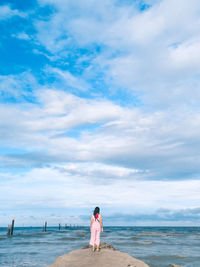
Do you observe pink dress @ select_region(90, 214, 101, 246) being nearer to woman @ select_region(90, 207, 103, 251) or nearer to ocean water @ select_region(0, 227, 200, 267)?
woman @ select_region(90, 207, 103, 251)

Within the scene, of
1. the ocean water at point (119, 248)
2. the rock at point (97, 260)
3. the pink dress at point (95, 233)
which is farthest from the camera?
the ocean water at point (119, 248)

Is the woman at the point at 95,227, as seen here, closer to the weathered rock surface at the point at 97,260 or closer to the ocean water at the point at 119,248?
the weathered rock surface at the point at 97,260

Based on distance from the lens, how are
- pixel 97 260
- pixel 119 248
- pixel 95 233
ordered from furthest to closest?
pixel 119 248 → pixel 95 233 → pixel 97 260

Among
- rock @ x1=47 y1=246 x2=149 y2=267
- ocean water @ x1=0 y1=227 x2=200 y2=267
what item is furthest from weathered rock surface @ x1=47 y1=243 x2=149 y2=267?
ocean water @ x1=0 y1=227 x2=200 y2=267

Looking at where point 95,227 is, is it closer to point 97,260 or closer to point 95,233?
point 95,233

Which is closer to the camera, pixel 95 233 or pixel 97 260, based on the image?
pixel 97 260

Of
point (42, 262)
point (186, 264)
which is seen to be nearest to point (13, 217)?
point (42, 262)

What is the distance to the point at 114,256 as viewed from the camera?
1236cm

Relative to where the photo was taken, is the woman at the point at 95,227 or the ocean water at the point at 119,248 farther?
the ocean water at the point at 119,248

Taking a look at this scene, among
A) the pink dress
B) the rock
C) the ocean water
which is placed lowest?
the ocean water

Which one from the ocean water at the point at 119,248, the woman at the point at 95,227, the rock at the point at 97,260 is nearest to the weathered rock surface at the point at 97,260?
the rock at the point at 97,260

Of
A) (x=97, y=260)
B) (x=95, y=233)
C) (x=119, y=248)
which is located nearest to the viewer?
(x=97, y=260)

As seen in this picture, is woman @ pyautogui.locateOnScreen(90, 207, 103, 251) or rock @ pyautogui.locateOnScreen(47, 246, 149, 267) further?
woman @ pyautogui.locateOnScreen(90, 207, 103, 251)

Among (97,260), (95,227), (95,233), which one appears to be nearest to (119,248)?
(95,233)
